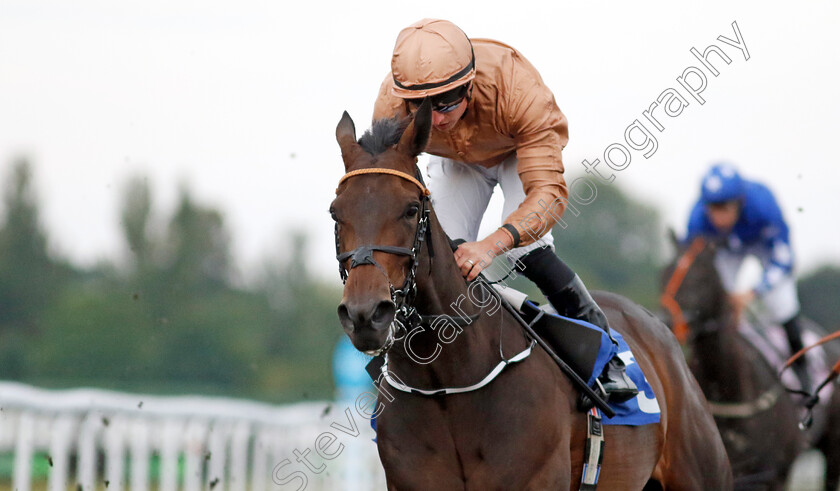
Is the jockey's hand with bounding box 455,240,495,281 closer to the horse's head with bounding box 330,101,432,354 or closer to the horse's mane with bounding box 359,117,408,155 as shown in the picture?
the horse's head with bounding box 330,101,432,354

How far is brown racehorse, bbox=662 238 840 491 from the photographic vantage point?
24.4 ft

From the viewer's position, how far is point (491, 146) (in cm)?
446

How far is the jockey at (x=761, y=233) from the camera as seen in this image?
26.8ft

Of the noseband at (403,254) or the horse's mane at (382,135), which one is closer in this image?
the noseband at (403,254)

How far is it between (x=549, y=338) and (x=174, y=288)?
129 ft

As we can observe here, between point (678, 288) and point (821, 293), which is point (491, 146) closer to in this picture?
point (678, 288)

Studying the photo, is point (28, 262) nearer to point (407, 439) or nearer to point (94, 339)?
point (94, 339)

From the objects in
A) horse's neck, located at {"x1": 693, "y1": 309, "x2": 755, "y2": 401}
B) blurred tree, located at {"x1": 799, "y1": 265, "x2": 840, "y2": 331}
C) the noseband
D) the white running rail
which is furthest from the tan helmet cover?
blurred tree, located at {"x1": 799, "y1": 265, "x2": 840, "y2": 331}

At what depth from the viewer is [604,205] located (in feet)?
185

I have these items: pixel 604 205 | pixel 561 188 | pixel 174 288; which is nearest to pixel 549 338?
pixel 561 188

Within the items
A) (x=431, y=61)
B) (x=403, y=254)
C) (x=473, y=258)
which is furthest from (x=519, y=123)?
(x=403, y=254)

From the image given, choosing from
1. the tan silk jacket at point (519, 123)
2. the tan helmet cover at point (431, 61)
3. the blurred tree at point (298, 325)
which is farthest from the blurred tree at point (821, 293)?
the tan helmet cover at point (431, 61)

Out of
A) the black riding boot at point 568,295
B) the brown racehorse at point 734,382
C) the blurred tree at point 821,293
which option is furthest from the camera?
the blurred tree at point 821,293

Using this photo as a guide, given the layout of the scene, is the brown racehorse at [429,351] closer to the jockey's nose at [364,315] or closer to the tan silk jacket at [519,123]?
the jockey's nose at [364,315]
